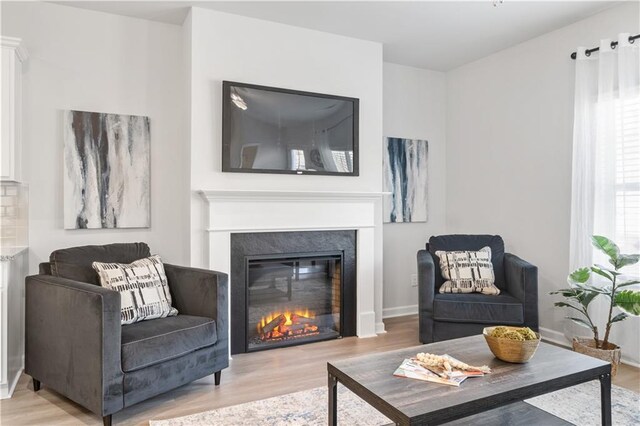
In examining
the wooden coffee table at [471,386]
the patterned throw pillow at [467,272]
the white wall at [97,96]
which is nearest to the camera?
the wooden coffee table at [471,386]

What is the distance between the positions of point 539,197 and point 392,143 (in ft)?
4.86

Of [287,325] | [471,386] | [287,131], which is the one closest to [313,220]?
[287,131]

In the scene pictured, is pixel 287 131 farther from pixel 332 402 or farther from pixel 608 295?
pixel 608 295

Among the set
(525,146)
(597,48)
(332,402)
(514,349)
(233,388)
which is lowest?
(233,388)

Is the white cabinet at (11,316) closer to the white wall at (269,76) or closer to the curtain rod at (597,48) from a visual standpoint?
the white wall at (269,76)

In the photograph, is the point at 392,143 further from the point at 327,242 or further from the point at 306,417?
the point at 306,417

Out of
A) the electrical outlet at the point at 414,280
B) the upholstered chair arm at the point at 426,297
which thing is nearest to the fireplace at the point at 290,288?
the upholstered chair arm at the point at 426,297

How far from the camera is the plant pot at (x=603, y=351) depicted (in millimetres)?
2807

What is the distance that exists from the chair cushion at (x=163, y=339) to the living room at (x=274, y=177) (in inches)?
3.6

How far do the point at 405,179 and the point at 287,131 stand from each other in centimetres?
160

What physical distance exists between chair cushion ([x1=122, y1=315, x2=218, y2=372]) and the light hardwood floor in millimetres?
294

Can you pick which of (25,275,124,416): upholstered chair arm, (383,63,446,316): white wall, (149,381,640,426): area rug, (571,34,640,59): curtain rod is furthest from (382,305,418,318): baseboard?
(25,275,124,416): upholstered chair arm

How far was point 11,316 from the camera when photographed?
2.72 meters

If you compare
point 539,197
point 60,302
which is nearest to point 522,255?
point 539,197
